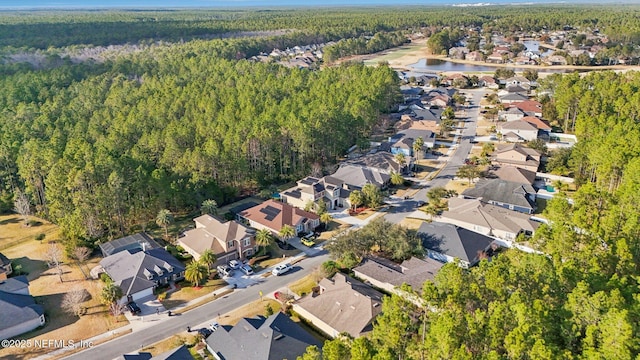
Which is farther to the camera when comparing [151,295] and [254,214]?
[254,214]

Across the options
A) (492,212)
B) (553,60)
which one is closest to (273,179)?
(492,212)

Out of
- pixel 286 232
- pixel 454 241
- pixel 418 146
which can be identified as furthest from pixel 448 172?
pixel 286 232

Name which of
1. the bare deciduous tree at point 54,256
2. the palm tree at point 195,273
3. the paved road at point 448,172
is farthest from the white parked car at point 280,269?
the bare deciduous tree at point 54,256

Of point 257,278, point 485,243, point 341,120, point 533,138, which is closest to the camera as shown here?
point 257,278

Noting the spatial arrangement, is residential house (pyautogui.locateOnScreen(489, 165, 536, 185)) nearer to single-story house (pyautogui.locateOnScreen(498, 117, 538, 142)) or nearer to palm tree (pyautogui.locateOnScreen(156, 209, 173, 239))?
single-story house (pyautogui.locateOnScreen(498, 117, 538, 142))

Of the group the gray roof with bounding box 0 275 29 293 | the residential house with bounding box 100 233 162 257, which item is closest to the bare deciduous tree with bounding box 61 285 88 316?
the gray roof with bounding box 0 275 29 293

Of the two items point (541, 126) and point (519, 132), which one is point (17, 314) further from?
point (541, 126)

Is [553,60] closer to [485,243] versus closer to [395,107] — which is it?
[395,107]
